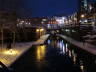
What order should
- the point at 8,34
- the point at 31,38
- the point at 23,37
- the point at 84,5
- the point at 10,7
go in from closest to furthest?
1. the point at 10,7
2. the point at 8,34
3. the point at 23,37
4. the point at 31,38
5. the point at 84,5

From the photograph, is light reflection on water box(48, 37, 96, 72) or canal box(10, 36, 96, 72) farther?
light reflection on water box(48, 37, 96, 72)

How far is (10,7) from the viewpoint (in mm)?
38562

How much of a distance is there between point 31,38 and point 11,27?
17562 mm

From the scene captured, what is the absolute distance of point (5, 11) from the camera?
37.2 m

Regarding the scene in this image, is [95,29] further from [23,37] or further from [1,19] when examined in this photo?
[1,19]

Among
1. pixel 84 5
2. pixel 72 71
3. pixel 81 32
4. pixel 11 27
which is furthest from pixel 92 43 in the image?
pixel 84 5

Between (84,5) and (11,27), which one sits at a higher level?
(84,5)

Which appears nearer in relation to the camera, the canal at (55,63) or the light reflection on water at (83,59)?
the canal at (55,63)

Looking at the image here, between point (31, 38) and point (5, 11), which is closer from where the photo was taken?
point (5, 11)

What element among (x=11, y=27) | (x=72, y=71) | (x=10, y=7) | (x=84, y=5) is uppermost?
(x=84, y=5)

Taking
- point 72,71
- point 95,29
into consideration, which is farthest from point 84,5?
point 72,71

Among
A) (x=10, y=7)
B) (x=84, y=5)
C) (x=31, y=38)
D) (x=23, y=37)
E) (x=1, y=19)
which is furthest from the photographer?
(x=84, y=5)

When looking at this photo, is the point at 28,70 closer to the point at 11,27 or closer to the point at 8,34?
the point at 11,27

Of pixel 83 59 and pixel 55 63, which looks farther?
pixel 83 59
